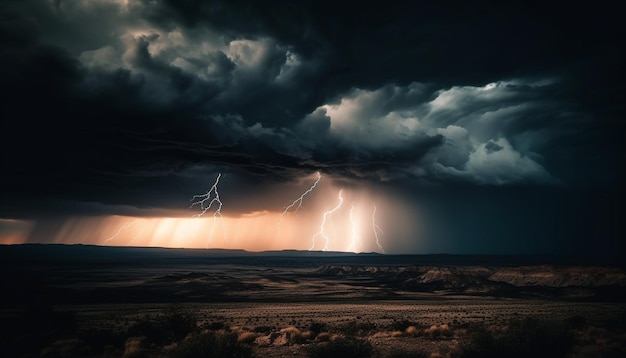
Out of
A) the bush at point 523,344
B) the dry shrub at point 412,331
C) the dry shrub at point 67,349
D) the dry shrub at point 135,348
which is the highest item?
the bush at point 523,344

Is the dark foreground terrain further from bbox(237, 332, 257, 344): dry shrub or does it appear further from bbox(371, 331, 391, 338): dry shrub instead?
bbox(371, 331, 391, 338): dry shrub

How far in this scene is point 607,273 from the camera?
77.7 m

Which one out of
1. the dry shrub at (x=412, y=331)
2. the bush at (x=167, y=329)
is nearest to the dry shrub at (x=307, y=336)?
the dry shrub at (x=412, y=331)

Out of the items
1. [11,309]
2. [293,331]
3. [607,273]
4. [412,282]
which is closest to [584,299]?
[607,273]

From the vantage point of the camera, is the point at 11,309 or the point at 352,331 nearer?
the point at 352,331

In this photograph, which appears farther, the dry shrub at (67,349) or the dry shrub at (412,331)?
the dry shrub at (412,331)

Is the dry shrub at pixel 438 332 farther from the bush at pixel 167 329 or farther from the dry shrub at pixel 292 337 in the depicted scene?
the bush at pixel 167 329

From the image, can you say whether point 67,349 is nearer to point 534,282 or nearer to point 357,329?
point 357,329

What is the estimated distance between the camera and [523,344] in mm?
18328

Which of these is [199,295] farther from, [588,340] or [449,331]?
[588,340]

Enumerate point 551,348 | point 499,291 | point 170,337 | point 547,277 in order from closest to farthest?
point 551,348 < point 170,337 < point 499,291 < point 547,277

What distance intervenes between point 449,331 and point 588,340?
25.7 feet

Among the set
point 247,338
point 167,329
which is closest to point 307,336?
point 247,338

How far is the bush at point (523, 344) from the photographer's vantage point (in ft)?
59.9
